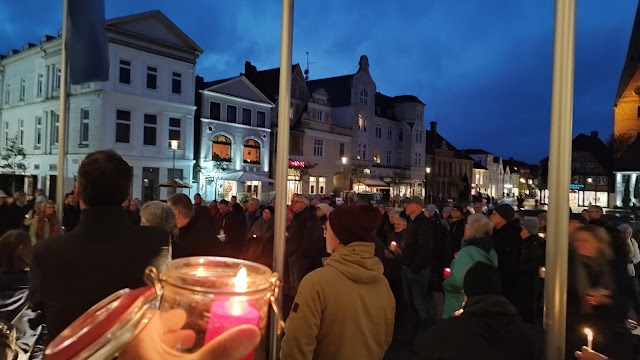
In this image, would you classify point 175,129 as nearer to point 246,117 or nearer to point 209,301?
point 246,117

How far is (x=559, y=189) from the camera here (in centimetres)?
207

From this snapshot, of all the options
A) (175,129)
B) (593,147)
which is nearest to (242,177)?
(175,129)

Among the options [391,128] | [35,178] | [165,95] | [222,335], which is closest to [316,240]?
[222,335]

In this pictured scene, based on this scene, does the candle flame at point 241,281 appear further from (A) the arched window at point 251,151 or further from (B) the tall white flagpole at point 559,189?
(A) the arched window at point 251,151

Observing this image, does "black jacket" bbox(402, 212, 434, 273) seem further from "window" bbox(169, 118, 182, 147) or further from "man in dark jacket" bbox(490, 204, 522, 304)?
"window" bbox(169, 118, 182, 147)

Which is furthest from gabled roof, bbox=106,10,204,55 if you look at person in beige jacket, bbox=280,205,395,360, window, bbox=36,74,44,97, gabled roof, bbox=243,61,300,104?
person in beige jacket, bbox=280,205,395,360

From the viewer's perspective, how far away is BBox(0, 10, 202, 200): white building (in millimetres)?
Answer: 26672

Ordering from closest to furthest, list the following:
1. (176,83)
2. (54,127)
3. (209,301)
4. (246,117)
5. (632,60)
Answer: (209,301)
(54,127)
(176,83)
(246,117)
(632,60)

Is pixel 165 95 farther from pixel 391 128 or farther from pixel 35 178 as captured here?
pixel 391 128

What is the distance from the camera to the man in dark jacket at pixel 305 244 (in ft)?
26.9

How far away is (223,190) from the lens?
32.3m

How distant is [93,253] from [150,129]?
28740 mm

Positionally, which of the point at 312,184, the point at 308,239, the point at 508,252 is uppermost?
the point at 312,184

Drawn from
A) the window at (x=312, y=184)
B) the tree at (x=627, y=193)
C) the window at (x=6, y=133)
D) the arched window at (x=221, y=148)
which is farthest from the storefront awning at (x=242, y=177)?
the tree at (x=627, y=193)
